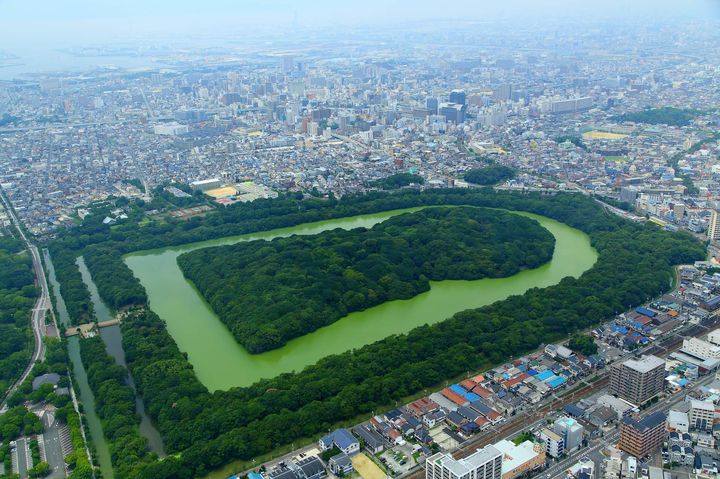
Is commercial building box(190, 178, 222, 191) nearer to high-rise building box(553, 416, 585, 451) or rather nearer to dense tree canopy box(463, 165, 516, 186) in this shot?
dense tree canopy box(463, 165, 516, 186)

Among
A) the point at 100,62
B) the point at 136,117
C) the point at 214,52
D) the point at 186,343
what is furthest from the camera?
the point at 214,52

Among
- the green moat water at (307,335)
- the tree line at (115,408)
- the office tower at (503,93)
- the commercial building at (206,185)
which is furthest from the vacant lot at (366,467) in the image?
the office tower at (503,93)

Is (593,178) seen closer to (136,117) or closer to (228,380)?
(228,380)

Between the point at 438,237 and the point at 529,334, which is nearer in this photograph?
the point at 529,334

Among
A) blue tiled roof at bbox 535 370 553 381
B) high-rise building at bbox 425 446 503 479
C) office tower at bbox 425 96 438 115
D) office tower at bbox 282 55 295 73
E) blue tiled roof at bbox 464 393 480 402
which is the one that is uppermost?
office tower at bbox 282 55 295 73

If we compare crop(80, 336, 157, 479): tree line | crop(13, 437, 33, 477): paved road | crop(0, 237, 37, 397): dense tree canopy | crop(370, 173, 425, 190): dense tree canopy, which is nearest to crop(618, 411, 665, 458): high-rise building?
crop(80, 336, 157, 479): tree line

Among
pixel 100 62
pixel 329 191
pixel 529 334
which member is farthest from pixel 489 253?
pixel 100 62
